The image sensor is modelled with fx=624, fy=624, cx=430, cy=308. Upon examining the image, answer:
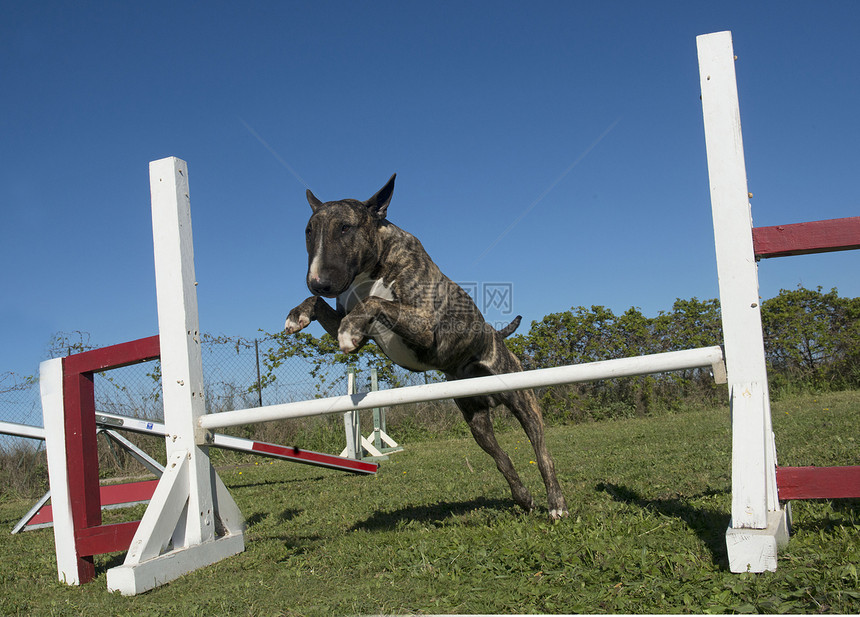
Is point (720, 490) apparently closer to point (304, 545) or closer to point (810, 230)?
point (810, 230)

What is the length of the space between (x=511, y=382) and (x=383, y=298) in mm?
960

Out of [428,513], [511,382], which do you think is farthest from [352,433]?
[511,382]

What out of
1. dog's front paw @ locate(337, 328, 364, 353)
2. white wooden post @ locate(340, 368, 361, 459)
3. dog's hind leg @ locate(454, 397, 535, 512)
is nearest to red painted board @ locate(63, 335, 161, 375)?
dog's front paw @ locate(337, 328, 364, 353)

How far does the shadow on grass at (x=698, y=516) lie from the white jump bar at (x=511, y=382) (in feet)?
2.10

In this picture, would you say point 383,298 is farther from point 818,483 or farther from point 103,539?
point 818,483

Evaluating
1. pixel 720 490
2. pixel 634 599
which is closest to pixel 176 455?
pixel 634 599

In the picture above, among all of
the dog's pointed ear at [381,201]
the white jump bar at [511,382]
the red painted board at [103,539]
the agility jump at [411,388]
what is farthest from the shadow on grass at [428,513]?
the dog's pointed ear at [381,201]

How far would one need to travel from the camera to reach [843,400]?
28.2ft

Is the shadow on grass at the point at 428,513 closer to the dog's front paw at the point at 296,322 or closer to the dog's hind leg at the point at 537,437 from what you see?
the dog's hind leg at the point at 537,437

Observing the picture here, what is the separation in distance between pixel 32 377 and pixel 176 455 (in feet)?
25.3

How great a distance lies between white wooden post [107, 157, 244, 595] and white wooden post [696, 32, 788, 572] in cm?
247

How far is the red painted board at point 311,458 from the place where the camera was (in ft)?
12.3

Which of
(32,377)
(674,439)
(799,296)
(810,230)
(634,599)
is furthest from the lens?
(799,296)

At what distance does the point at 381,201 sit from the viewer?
332cm
